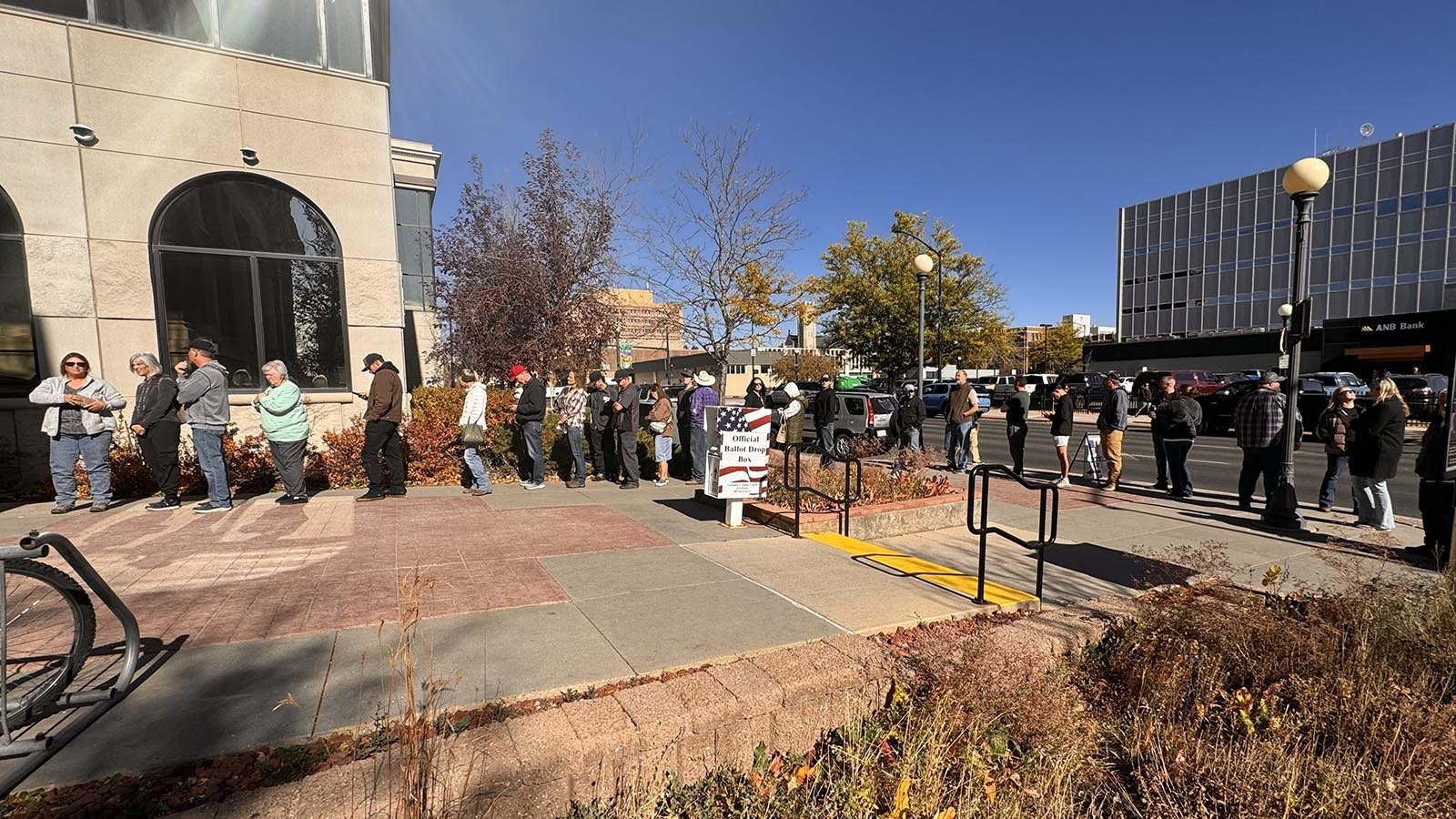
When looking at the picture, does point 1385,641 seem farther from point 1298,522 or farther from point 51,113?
point 51,113

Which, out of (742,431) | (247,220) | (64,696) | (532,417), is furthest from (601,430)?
(64,696)

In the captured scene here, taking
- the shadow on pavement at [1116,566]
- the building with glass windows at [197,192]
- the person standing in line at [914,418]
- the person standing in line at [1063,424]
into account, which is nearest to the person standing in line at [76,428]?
the building with glass windows at [197,192]

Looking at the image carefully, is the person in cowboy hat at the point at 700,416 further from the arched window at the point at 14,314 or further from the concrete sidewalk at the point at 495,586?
the arched window at the point at 14,314

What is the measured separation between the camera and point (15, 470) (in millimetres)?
7723

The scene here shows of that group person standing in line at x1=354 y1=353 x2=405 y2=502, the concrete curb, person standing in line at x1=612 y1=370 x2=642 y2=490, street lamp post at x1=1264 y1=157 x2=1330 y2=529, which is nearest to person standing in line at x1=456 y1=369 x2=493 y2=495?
person standing in line at x1=354 y1=353 x2=405 y2=502

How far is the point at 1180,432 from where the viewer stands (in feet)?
31.3

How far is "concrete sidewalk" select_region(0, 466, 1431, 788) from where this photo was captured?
9.66 feet

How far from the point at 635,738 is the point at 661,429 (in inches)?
288

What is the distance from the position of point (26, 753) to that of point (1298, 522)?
10.4 meters

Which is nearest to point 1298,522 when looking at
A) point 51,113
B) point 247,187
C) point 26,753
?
point 26,753

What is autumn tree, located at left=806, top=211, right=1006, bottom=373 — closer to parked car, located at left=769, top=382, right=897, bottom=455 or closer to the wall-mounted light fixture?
parked car, located at left=769, top=382, right=897, bottom=455

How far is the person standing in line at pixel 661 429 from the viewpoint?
31.7ft

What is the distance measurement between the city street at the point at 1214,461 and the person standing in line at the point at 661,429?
322 inches

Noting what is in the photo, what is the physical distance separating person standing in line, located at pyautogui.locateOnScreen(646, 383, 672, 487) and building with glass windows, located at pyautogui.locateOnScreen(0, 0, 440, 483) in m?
4.51
